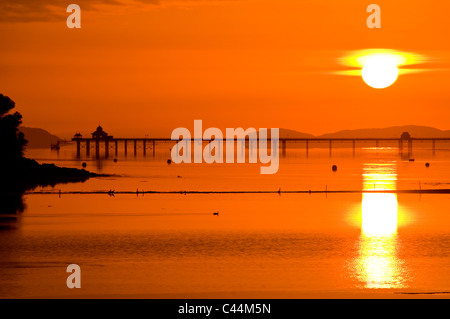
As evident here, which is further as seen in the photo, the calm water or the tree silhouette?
the tree silhouette

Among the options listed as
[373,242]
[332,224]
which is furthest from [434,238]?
[332,224]

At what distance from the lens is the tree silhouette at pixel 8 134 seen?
9869 centimetres

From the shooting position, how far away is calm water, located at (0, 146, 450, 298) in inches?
1178

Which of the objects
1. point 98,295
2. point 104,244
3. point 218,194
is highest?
point 218,194

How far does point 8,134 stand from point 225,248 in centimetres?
6684

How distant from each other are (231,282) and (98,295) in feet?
22.1

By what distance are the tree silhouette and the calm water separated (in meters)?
25.9

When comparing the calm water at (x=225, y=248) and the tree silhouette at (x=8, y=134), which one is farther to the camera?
the tree silhouette at (x=8, y=134)

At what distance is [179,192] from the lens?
85.9m

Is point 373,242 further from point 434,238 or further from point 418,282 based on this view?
point 418,282

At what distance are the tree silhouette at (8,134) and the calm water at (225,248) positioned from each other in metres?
25.9

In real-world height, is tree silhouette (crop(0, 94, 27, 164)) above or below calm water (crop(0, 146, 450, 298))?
above

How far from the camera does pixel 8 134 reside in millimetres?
99188

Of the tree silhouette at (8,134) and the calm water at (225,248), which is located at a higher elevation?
the tree silhouette at (8,134)
